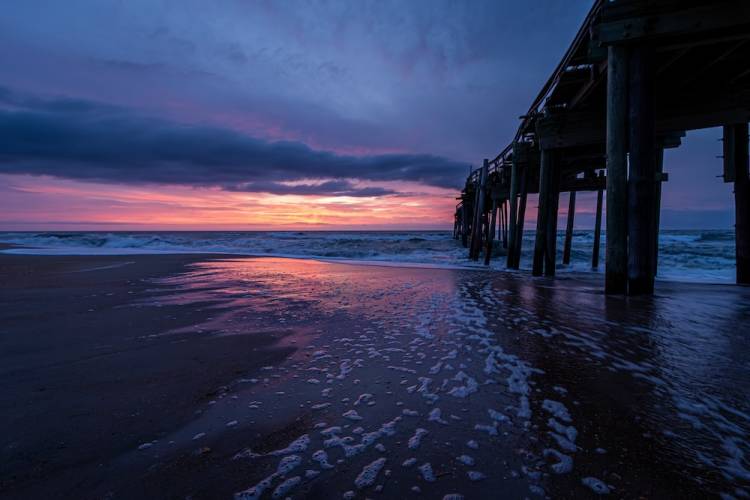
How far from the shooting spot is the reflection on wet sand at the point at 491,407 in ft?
5.35

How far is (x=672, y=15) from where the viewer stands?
5398mm

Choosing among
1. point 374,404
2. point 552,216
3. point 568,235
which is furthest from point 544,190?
point 374,404

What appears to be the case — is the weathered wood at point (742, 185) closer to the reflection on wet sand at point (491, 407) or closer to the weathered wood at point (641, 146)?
the weathered wood at point (641, 146)

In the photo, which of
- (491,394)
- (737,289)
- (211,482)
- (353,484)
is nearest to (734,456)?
(491,394)

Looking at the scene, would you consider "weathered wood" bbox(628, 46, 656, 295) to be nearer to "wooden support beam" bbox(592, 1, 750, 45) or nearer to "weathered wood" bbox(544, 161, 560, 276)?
"wooden support beam" bbox(592, 1, 750, 45)

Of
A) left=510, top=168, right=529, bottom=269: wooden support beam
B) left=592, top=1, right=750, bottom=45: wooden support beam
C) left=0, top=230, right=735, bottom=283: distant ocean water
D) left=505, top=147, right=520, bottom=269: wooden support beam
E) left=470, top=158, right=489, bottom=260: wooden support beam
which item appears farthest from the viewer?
left=470, top=158, right=489, bottom=260: wooden support beam

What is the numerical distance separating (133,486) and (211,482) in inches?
12.8

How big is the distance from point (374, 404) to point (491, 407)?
29.8 inches

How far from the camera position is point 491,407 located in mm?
2322

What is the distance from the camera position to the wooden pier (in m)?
5.49

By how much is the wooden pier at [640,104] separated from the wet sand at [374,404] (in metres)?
1.65

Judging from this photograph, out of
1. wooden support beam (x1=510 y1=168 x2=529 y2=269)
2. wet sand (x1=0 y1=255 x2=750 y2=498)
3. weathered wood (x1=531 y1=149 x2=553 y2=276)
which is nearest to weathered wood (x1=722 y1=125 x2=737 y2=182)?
weathered wood (x1=531 y1=149 x2=553 y2=276)

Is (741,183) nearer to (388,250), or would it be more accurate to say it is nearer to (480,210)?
(480,210)

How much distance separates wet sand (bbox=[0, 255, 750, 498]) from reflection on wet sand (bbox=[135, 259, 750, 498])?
0.01 meters
